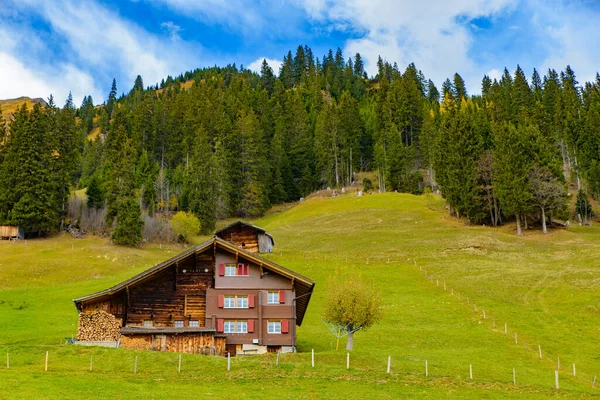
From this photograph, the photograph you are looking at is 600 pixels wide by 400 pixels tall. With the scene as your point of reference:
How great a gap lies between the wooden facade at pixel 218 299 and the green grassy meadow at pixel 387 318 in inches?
139

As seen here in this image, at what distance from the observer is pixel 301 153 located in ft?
441

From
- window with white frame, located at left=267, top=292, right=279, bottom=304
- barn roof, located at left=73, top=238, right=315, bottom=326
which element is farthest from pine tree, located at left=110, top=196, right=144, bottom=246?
window with white frame, located at left=267, top=292, right=279, bottom=304

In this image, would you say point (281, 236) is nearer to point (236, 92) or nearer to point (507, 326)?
point (507, 326)

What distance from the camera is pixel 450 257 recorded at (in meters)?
65.0

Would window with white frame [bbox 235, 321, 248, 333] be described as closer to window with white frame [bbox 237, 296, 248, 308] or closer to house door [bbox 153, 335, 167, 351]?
window with white frame [bbox 237, 296, 248, 308]

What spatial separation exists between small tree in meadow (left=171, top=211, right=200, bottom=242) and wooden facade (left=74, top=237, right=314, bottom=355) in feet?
163

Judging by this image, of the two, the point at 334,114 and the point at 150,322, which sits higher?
the point at 334,114

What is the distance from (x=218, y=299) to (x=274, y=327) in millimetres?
4396

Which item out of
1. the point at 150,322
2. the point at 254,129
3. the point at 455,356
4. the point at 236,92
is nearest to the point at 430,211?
the point at 254,129

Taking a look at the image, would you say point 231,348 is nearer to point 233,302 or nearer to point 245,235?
point 233,302

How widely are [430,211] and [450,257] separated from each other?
30.3 meters

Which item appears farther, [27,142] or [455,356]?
[27,142]

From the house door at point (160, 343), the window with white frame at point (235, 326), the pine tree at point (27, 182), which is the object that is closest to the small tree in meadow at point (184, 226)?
the pine tree at point (27, 182)

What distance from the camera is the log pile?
112ft
